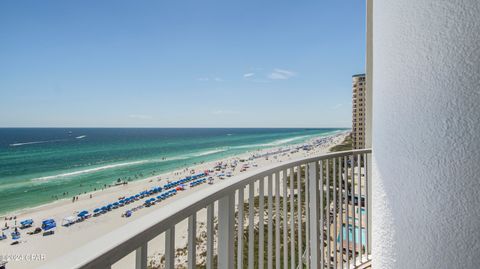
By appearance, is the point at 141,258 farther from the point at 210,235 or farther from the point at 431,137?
the point at 431,137

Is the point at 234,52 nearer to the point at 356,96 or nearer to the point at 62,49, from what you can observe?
the point at 62,49

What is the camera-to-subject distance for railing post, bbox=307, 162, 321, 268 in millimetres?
1717

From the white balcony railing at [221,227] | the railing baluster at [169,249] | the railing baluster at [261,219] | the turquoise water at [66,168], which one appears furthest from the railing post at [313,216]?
the turquoise water at [66,168]

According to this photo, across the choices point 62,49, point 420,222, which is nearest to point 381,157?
point 420,222

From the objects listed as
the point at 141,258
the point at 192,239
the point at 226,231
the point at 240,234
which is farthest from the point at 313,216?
the point at 141,258

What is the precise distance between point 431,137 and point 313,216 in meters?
1.14

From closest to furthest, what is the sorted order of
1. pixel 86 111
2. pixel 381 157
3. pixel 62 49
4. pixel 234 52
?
pixel 381 157 < pixel 62 49 < pixel 234 52 < pixel 86 111

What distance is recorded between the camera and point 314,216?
175 centimetres

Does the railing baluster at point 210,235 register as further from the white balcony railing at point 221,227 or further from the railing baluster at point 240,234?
the railing baluster at point 240,234

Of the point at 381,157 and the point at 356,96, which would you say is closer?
the point at 381,157

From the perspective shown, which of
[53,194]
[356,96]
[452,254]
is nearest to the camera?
[452,254]

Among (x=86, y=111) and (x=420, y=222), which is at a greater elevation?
(x=86, y=111)

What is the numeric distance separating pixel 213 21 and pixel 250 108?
28932 mm

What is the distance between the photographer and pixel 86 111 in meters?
42.1
